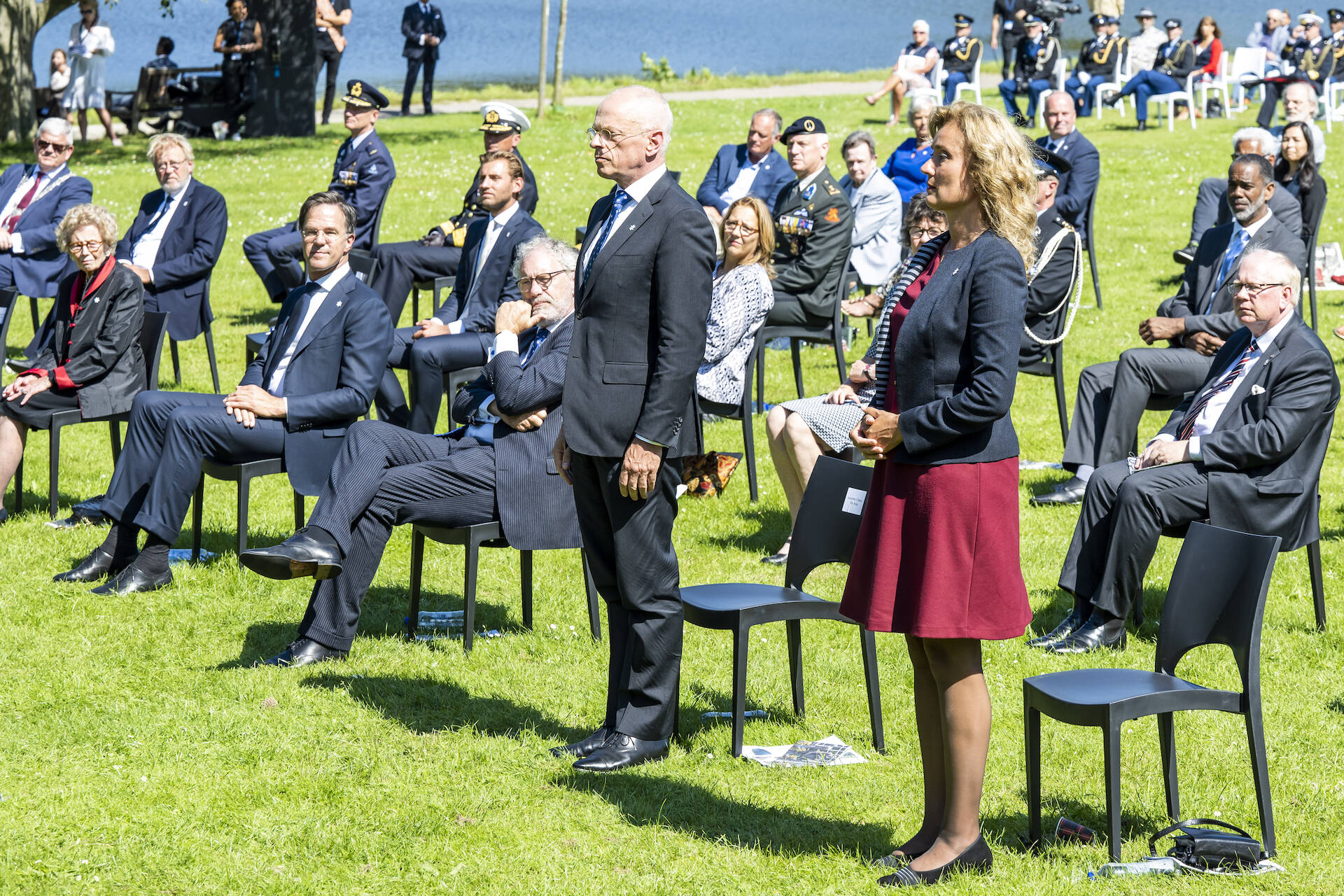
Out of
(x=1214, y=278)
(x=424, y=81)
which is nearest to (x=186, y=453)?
(x=1214, y=278)

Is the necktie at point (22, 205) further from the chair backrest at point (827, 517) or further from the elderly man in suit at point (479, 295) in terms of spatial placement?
the chair backrest at point (827, 517)

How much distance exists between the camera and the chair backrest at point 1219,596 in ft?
12.8

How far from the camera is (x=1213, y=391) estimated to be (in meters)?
5.89

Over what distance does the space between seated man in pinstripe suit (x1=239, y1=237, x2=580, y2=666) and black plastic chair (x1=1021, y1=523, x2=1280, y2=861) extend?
216 cm

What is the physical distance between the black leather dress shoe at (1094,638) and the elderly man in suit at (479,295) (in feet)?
11.3

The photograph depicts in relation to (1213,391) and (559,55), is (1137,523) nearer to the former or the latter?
(1213,391)

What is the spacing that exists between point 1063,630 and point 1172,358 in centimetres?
200

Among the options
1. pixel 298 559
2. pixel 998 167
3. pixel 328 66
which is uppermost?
pixel 328 66

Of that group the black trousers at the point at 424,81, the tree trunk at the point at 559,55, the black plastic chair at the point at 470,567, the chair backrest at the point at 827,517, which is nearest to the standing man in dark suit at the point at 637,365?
the chair backrest at the point at 827,517

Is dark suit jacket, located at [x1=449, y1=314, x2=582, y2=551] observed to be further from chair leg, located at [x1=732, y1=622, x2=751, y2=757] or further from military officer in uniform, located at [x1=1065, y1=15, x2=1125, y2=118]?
military officer in uniform, located at [x1=1065, y1=15, x2=1125, y2=118]

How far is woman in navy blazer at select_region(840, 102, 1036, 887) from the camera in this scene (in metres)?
3.35

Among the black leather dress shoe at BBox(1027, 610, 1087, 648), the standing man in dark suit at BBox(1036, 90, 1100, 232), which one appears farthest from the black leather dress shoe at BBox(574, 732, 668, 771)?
the standing man in dark suit at BBox(1036, 90, 1100, 232)

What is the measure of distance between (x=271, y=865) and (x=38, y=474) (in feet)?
17.2

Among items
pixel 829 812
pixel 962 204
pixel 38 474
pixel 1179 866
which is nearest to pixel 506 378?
pixel 829 812
